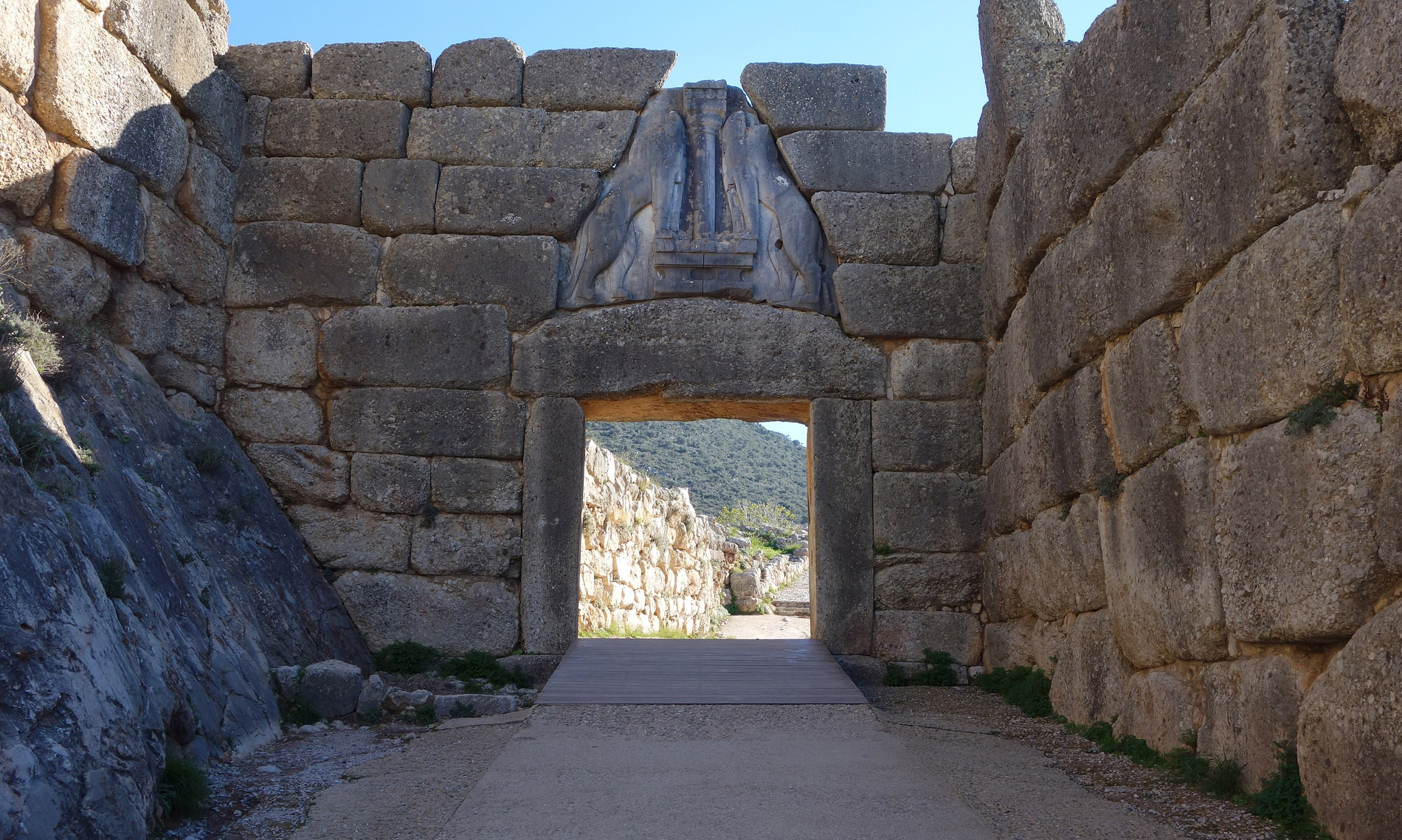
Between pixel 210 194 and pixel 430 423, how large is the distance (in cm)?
189

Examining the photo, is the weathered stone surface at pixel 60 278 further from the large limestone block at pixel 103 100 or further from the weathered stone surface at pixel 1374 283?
the weathered stone surface at pixel 1374 283

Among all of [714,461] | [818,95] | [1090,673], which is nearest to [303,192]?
[818,95]

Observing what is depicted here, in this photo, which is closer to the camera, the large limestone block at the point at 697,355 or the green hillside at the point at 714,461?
the large limestone block at the point at 697,355

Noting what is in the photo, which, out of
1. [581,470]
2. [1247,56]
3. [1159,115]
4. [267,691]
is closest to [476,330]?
[581,470]

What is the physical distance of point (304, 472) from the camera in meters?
6.45

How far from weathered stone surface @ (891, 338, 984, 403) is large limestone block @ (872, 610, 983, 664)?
1201 millimetres

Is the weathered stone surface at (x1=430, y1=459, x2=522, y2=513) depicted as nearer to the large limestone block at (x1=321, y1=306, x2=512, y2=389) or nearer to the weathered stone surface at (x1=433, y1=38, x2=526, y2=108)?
the large limestone block at (x1=321, y1=306, x2=512, y2=389)

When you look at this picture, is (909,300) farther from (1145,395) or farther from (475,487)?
(475,487)

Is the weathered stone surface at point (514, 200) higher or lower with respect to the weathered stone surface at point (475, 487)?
higher

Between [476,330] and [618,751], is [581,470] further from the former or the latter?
[618,751]

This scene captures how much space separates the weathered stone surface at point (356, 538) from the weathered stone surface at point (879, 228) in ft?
10.3

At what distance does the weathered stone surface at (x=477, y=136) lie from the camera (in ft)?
22.3

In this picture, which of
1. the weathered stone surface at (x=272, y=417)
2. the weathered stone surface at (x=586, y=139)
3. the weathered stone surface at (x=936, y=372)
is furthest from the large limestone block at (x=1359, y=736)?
the weathered stone surface at (x=272, y=417)

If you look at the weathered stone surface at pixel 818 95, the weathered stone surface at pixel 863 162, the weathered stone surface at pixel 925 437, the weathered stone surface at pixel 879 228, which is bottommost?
the weathered stone surface at pixel 925 437
